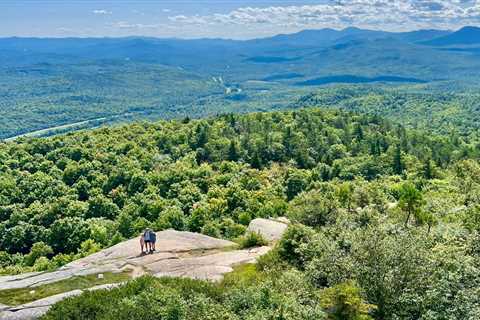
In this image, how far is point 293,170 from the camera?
395 feet

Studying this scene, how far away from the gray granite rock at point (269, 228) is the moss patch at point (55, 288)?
57.5 feet

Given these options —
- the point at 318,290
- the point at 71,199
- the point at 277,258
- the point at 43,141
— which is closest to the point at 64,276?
the point at 277,258

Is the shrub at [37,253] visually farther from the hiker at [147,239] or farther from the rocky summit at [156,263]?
the hiker at [147,239]

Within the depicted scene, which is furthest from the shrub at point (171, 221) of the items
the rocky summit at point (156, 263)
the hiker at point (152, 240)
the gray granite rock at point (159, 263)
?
the hiker at point (152, 240)

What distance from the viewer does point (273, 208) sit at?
83.9 metres

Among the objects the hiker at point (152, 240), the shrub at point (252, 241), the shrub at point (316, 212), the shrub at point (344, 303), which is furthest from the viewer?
the shrub at point (316, 212)

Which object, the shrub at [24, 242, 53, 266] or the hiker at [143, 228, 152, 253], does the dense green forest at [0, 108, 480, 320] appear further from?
the hiker at [143, 228, 152, 253]

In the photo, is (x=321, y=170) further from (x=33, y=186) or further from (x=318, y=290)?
(x=318, y=290)

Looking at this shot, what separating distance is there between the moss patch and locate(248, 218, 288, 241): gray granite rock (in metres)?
17.5

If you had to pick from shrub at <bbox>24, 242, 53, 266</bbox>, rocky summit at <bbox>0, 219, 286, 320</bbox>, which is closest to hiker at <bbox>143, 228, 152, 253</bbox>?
rocky summit at <bbox>0, 219, 286, 320</bbox>

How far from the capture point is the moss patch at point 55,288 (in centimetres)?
3318

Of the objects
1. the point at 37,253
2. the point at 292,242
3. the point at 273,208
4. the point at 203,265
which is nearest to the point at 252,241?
the point at 203,265

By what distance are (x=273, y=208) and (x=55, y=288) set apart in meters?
52.6

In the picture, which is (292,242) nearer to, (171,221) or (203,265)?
(203,265)
